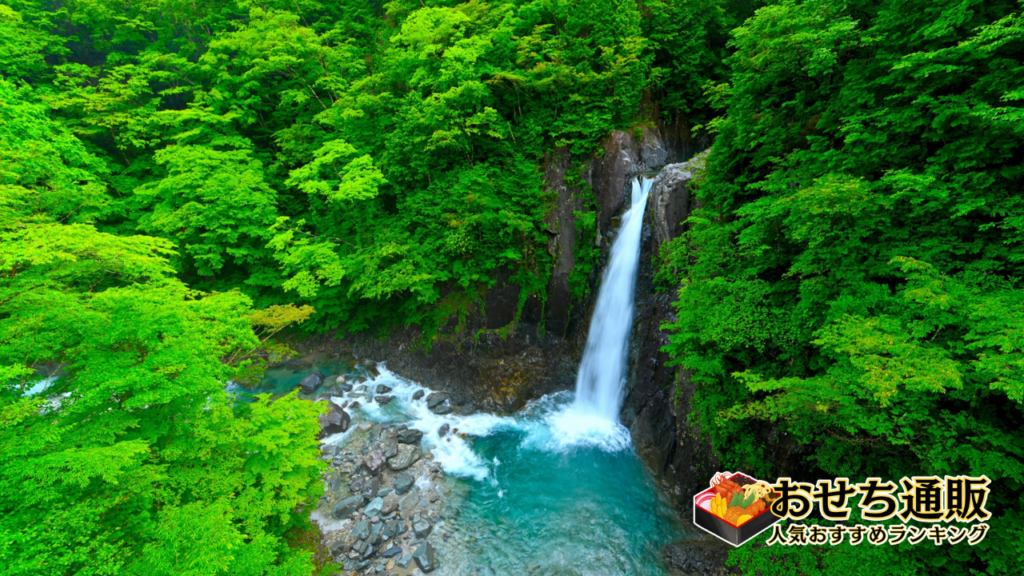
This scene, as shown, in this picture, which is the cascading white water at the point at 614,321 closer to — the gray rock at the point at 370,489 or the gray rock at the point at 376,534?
the gray rock at the point at 370,489

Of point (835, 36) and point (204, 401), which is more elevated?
point (835, 36)

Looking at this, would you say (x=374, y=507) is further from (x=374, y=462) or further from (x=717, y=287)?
(x=717, y=287)

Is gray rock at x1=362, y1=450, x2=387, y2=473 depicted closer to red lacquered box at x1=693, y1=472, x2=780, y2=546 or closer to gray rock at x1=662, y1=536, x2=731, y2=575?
gray rock at x1=662, y1=536, x2=731, y2=575

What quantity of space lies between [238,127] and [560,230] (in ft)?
51.9

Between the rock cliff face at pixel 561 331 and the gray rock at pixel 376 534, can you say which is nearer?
the gray rock at pixel 376 534

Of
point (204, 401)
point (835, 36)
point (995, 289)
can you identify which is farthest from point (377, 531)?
point (835, 36)

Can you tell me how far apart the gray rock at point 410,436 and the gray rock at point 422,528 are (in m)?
2.71

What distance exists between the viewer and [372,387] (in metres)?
13.3

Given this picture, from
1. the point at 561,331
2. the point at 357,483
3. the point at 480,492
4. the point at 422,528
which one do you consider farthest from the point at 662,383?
the point at 357,483

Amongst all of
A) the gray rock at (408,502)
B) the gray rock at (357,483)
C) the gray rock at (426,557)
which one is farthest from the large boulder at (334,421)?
the gray rock at (426,557)

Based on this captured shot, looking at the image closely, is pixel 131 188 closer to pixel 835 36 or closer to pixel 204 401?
pixel 204 401

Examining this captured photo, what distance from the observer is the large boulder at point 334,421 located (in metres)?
11.1

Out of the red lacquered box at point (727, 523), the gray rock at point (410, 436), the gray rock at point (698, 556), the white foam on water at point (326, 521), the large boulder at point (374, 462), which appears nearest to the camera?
the red lacquered box at point (727, 523)

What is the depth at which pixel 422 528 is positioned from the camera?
809 cm
